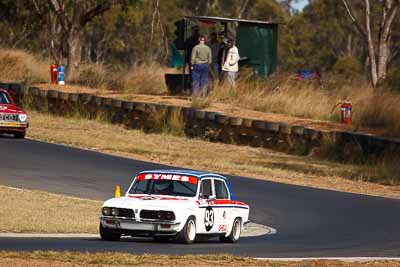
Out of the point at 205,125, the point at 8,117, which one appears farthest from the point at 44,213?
the point at 205,125

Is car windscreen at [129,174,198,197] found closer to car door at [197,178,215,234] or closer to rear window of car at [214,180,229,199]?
car door at [197,178,215,234]

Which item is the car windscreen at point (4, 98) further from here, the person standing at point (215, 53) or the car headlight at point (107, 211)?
the car headlight at point (107, 211)

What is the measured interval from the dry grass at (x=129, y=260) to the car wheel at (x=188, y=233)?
6.76 feet

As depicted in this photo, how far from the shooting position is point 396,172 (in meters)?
27.4

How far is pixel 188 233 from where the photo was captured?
1579cm

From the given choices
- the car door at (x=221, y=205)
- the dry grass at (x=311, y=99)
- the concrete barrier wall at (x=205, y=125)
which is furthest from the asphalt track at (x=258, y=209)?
the dry grass at (x=311, y=99)

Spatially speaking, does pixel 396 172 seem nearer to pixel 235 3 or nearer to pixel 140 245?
pixel 140 245

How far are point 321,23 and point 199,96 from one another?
189 ft

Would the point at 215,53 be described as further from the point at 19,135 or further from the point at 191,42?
the point at 19,135

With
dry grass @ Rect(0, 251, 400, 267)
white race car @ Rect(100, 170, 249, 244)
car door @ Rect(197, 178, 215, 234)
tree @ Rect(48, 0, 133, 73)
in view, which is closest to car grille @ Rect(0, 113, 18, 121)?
white race car @ Rect(100, 170, 249, 244)

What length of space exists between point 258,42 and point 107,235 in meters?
23.8

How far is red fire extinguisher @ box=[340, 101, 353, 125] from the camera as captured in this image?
3241cm

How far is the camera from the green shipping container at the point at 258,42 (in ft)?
127

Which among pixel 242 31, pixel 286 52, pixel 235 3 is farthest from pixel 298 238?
pixel 286 52
